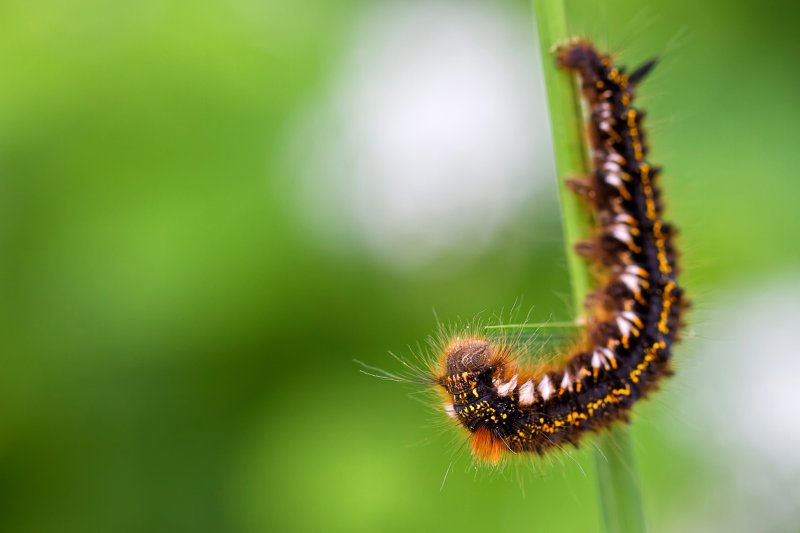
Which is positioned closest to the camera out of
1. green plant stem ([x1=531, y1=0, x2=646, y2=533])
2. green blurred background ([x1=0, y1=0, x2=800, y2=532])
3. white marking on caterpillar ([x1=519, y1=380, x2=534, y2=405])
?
green plant stem ([x1=531, y1=0, x2=646, y2=533])

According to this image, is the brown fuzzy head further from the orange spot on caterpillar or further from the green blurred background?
the green blurred background

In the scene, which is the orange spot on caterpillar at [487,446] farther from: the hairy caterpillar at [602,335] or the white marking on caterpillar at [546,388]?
the white marking on caterpillar at [546,388]

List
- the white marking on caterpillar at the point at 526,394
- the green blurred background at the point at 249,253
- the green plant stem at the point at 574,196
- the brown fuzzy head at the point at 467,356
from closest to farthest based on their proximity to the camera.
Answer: the green plant stem at the point at 574,196 → the brown fuzzy head at the point at 467,356 → the white marking on caterpillar at the point at 526,394 → the green blurred background at the point at 249,253

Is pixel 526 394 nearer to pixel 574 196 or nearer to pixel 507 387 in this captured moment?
pixel 507 387

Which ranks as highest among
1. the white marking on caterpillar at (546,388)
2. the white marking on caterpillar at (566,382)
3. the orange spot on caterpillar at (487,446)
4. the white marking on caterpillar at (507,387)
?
the white marking on caterpillar at (566,382)

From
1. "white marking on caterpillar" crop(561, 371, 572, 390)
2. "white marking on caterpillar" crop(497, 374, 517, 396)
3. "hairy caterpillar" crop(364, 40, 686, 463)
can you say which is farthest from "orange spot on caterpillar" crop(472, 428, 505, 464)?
"white marking on caterpillar" crop(561, 371, 572, 390)

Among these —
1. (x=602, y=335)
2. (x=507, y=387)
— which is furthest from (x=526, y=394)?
(x=602, y=335)

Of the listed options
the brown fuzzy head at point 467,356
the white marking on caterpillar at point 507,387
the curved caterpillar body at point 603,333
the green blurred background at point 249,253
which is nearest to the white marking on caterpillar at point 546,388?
the curved caterpillar body at point 603,333
